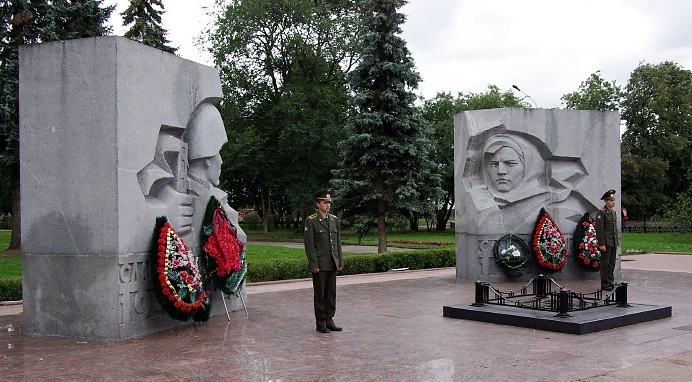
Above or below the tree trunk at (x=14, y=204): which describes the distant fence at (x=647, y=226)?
below

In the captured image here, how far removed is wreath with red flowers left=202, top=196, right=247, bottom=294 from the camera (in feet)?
32.0

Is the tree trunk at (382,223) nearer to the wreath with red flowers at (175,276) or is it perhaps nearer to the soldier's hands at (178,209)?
the soldier's hands at (178,209)

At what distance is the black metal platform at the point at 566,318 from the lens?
8562 millimetres

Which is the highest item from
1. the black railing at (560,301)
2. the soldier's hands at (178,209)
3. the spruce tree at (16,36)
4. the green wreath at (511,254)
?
the spruce tree at (16,36)

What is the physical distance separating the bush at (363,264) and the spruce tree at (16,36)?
11846 mm

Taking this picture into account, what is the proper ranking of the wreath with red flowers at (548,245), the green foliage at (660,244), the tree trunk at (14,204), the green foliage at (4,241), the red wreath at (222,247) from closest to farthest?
1. the red wreath at (222,247)
2. the wreath with red flowers at (548,245)
3. the tree trunk at (14,204)
4. the green foliage at (660,244)
5. the green foliage at (4,241)

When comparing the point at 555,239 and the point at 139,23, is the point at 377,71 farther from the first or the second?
the point at 139,23

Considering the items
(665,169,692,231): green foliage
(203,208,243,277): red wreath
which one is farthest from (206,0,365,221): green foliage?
(203,208,243,277): red wreath

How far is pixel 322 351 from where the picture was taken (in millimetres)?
7680

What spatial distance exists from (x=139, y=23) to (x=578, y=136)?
23.2 m

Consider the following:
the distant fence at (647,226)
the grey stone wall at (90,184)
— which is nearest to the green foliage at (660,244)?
the distant fence at (647,226)

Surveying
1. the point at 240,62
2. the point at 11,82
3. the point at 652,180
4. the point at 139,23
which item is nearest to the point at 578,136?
the point at 11,82

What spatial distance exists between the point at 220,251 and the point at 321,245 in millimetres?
1531

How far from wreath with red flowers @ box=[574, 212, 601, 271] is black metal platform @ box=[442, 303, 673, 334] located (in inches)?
199
